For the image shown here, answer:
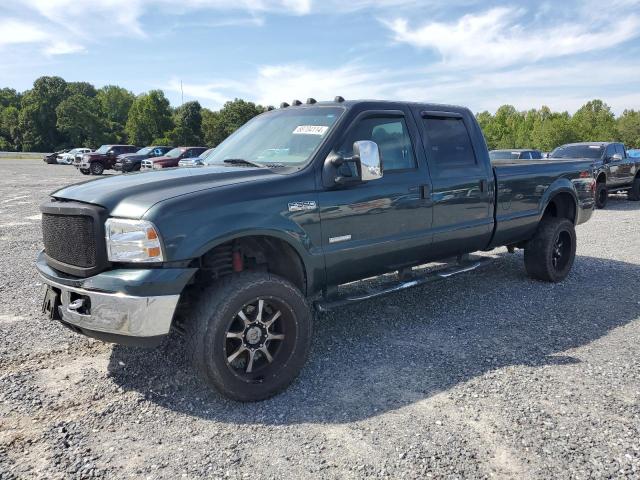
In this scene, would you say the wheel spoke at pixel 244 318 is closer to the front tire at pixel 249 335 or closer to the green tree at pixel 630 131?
the front tire at pixel 249 335

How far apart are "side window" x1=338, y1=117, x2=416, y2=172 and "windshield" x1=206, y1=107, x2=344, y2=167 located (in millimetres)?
215

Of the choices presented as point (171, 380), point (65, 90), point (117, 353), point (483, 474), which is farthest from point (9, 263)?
point (65, 90)

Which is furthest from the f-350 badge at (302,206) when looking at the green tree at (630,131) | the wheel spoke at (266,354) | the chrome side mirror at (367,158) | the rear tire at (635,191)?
the green tree at (630,131)

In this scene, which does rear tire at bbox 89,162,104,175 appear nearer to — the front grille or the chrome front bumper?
the front grille

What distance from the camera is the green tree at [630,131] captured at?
52625 millimetres

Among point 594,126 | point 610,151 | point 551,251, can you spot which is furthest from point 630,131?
point 551,251

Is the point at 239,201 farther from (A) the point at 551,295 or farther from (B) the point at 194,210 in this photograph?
(A) the point at 551,295

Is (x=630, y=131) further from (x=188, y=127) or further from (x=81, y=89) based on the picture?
(x=81, y=89)

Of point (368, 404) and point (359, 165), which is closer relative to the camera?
point (368, 404)

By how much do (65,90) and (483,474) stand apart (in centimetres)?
11125

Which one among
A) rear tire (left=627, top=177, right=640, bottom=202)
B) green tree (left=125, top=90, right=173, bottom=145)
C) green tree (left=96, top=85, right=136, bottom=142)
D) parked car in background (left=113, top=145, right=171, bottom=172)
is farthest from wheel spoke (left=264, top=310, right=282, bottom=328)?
green tree (left=96, top=85, right=136, bottom=142)

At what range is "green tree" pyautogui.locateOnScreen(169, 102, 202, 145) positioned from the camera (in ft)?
255

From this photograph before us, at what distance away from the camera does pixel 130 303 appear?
2867mm

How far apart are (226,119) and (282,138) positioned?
7009cm
